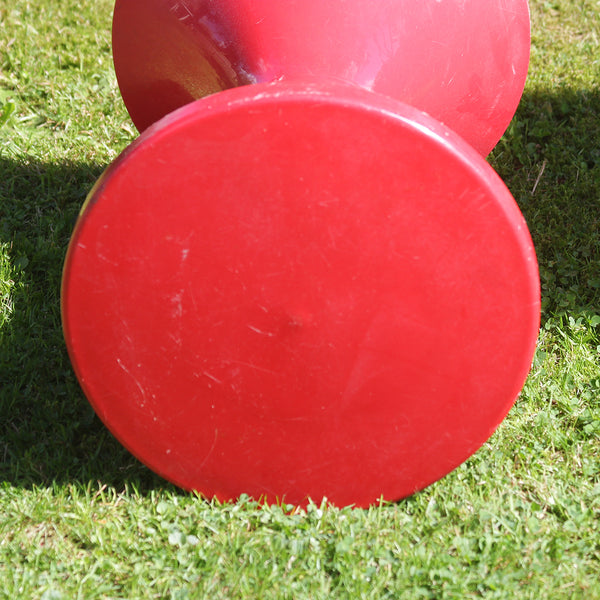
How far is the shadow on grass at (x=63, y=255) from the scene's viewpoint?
7.41ft

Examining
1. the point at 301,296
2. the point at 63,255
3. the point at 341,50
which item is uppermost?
the point at 341,50

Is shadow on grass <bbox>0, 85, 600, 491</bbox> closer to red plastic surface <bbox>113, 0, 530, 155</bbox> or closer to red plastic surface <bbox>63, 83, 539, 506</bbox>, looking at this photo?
red plastic surface <bbox>63, 83, 539, 506</bbox>

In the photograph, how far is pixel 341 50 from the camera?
2133 millimetres

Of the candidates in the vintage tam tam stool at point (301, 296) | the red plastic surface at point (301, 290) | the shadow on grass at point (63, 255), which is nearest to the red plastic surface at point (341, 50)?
the vintage tam tam stool at point (301, 296)

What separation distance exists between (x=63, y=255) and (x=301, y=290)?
1.44 meters

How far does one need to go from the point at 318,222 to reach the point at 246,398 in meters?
0.45

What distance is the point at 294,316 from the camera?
1.81 m

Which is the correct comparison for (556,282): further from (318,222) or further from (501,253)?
(318,222)

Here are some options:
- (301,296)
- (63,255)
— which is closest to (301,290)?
(301,296)

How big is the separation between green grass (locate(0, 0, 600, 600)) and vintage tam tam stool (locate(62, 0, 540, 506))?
126 mm

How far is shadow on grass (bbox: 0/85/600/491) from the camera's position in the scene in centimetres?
226

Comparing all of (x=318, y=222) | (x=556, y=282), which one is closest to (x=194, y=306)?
(x=318, y=222)

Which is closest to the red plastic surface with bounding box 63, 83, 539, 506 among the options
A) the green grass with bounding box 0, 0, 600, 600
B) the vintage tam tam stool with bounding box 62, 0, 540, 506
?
the vintage tam tam stool with bounding box 62, 0, 540, 506

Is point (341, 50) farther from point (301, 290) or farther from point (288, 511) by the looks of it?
point (288, 511)
